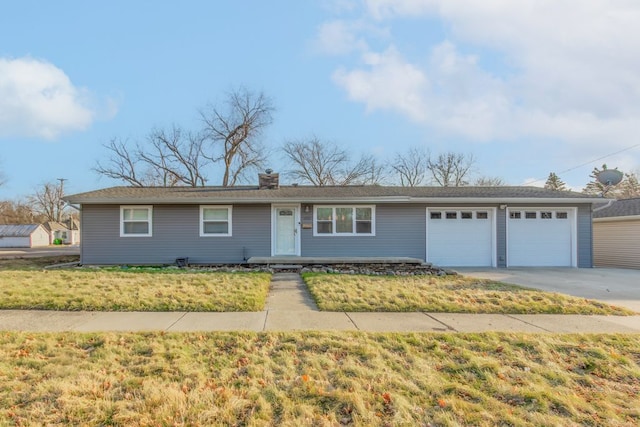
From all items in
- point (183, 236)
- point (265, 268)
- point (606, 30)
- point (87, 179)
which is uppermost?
point (606, 30)

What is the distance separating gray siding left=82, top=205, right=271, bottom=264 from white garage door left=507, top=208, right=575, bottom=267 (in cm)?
938

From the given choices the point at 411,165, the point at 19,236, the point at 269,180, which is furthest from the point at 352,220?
the point at 19,236

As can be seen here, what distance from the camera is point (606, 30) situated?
33.6ft

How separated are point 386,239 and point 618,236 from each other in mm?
10423

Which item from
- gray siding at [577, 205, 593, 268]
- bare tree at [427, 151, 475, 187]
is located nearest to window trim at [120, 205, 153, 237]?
gray siding at [577, 205, 593, 268]

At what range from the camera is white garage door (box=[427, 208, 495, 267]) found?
12.6m

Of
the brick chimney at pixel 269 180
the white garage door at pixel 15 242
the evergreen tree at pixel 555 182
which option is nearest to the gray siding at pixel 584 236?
the brick chimney at pixel 269 180

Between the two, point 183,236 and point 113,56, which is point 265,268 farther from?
point 113,56

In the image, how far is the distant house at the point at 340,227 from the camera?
12.2m

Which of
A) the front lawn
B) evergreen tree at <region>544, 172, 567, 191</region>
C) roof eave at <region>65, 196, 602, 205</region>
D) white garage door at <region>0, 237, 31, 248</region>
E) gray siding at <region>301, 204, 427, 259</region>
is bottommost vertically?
white garage door at <region>0, 237, 31, 248</region>

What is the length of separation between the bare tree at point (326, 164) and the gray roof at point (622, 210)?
18925 millimetres

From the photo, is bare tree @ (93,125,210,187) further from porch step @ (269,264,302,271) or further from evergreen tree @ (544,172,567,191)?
evergreen tree @ (544,172,567,191)

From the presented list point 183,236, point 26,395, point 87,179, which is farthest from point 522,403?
point 87,179

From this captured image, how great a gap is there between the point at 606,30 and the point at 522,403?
12373 mm
